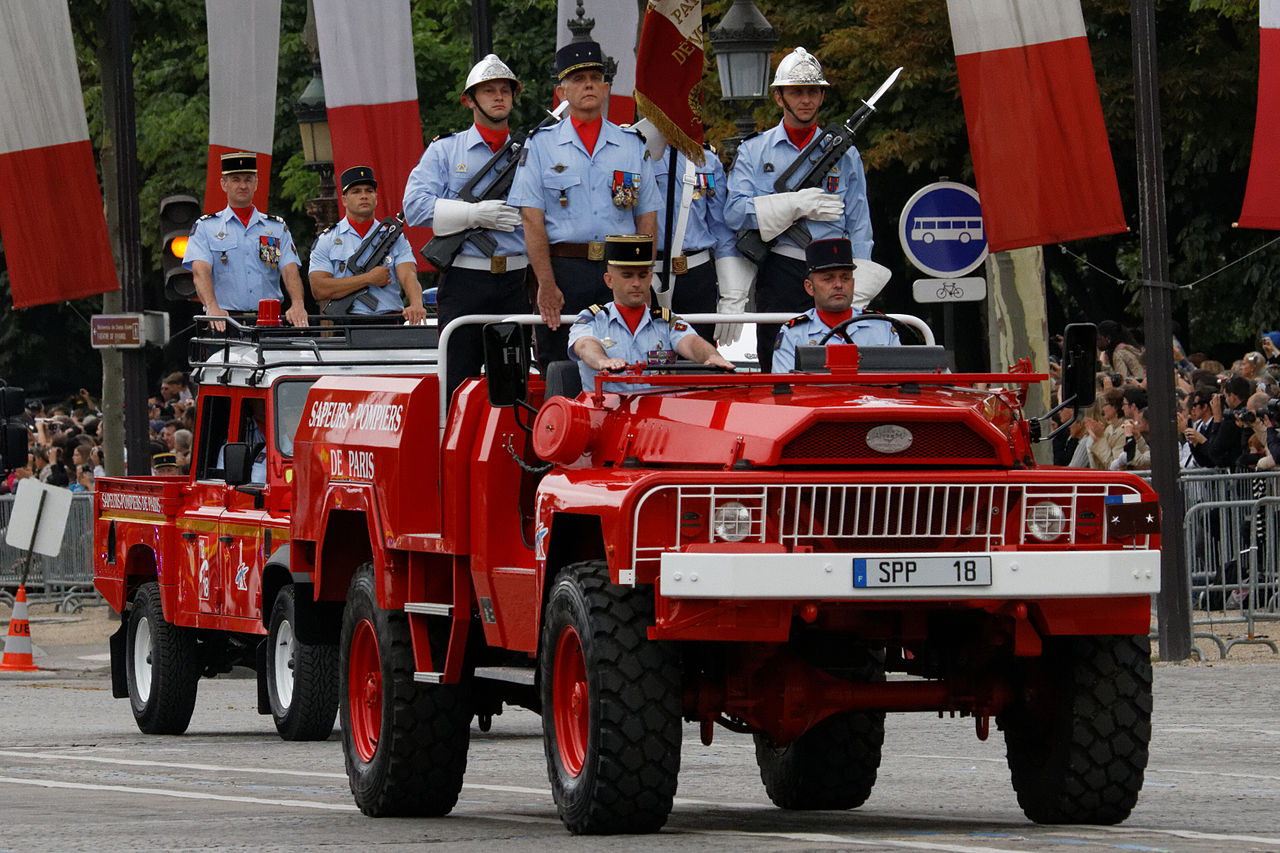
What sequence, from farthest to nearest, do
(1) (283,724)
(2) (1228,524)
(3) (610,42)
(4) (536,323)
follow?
(3) (610,42) < (2) (1228,524) < (1) (283,724) < (4) (536,323)

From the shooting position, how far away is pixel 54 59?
22141mm

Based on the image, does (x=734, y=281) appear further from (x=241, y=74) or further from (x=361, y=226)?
(x=241, y=74)

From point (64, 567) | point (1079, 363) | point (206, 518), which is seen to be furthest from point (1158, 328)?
point (64, 567)

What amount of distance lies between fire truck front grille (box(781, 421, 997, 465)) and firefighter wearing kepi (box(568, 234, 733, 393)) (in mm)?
1361

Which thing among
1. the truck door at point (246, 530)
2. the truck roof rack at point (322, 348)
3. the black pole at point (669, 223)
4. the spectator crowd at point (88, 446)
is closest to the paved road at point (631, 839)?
the truck door at point (246, 530)

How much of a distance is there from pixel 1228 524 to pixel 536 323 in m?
9.11

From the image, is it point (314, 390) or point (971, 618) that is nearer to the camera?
point (971, 618)

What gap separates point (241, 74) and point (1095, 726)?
14955mm

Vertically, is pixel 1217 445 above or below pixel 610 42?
below

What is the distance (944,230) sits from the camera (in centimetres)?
1848

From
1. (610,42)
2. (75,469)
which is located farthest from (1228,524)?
(75,469)

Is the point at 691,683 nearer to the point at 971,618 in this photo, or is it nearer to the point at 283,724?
the point at 971,618

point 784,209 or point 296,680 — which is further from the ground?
point 784,209

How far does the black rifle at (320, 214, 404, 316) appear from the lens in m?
18.8
